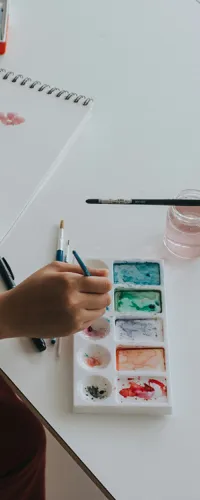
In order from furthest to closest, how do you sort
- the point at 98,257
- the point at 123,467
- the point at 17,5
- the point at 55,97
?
the point at 17,5 → the point at 55,97 → the point at 98,257 → the point at 123,467

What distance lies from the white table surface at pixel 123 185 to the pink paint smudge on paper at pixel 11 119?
0.08 m

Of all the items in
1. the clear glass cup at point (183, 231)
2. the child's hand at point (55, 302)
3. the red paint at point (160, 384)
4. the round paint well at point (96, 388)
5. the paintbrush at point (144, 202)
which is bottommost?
the round paint well at point (96, 388)

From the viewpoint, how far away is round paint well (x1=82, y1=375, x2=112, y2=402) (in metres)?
0.63

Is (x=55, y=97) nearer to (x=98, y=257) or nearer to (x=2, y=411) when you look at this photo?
(x=98, y=257)

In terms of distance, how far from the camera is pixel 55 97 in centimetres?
85

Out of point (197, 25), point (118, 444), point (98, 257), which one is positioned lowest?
point (118, 444)

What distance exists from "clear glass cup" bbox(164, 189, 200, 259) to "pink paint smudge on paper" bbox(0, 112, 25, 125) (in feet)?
0.76

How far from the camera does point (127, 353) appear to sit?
66 cm

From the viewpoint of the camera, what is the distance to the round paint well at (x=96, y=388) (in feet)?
2.06

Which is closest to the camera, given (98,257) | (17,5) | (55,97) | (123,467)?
(123,467)

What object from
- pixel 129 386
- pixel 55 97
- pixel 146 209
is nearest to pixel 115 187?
pixel 146 209

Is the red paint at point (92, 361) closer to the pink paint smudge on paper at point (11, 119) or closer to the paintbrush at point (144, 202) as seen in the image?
the paintbrush at point (144, 202)

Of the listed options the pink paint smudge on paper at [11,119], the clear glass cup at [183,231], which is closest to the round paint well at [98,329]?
the clear glass cup at [183,231]

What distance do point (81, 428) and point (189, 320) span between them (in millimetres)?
167
